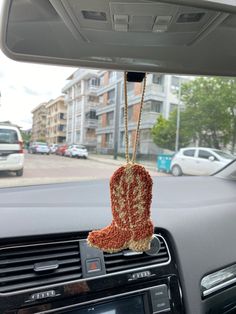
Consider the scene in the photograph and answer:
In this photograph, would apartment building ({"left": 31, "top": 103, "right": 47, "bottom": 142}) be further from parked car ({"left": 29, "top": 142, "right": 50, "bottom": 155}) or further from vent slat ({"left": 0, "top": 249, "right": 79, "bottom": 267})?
vent slat ({"left": 0, "top": 249, "right": 79, "bottom": 267})

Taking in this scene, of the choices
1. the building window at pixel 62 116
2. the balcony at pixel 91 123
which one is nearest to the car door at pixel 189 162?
the balcony at pixel 91 123

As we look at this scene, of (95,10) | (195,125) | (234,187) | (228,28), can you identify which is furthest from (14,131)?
(195,125)

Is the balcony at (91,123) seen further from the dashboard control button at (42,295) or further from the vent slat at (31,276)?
the dashboard control button at (42,295)

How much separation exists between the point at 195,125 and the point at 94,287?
9.02 feet

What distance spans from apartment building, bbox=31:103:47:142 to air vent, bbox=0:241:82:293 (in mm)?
870

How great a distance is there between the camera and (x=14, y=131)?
179cm

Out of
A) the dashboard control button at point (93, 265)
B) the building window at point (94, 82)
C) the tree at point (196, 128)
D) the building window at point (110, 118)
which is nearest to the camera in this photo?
the dashboard control button at point (93, 265)

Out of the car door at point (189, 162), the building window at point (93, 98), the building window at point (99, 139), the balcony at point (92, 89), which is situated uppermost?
the balcony at point (92, 89)

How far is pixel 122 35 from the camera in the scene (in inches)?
38.9

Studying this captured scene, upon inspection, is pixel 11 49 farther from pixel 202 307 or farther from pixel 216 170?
pixel 216 170

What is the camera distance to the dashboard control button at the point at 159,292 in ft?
4.70

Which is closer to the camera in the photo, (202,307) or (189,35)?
(189,35)

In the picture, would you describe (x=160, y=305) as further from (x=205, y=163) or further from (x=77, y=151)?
(x=205, y=163)

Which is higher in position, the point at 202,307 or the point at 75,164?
the point at 75,164
